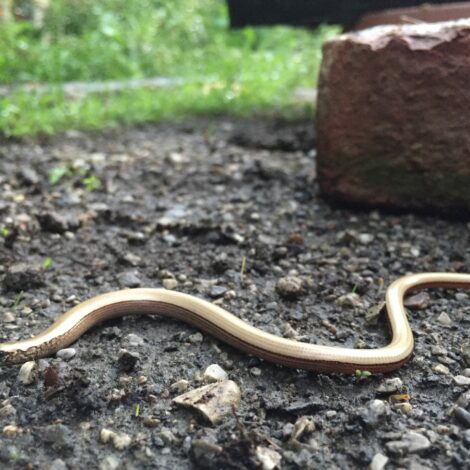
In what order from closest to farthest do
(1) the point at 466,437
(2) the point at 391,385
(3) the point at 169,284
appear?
(1) the point at 466,437 < (2) the point at 391,385 < (3) the point at 169,284

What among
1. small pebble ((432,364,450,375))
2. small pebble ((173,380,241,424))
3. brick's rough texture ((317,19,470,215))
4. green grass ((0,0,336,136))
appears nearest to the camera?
small pebble ((173,380,241,424))

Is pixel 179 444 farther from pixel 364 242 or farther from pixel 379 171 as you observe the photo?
pixel 379 171

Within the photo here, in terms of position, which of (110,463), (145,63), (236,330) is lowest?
(110,463)

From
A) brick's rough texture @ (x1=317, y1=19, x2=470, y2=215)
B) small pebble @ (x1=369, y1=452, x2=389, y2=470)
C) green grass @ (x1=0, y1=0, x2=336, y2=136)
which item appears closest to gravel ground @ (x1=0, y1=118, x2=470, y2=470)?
small pebble @ (x1=369, y1=452, x2=389, y2=470)

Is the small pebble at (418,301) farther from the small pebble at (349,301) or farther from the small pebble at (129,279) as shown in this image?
the small pebble at (129,279)

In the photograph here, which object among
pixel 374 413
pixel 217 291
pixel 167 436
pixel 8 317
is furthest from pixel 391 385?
pixel 8 317

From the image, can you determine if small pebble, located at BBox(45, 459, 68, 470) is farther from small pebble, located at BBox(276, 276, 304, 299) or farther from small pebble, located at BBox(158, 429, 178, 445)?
small pebble, located at BBox(276, 276, 304, 299)

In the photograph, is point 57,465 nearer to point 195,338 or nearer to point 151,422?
point 151,422
